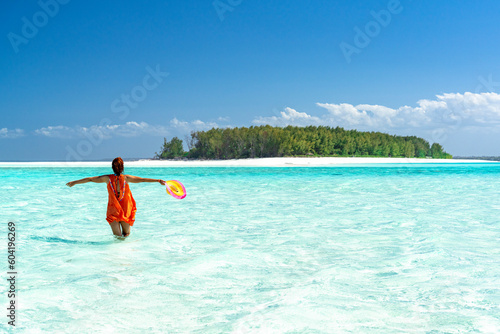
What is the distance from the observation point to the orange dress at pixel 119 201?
5898 mm

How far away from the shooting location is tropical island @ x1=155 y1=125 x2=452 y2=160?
82.3 meters

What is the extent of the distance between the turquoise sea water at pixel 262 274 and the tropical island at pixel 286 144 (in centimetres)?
7405

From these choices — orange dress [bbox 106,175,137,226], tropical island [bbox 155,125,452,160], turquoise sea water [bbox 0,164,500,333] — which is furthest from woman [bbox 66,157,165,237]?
tropical island [bbox 155,125,452,160]

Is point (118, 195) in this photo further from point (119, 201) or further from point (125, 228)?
point (125, 228)

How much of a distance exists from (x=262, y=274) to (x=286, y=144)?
3087 inches

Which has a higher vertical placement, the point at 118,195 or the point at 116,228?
the point at 118,195

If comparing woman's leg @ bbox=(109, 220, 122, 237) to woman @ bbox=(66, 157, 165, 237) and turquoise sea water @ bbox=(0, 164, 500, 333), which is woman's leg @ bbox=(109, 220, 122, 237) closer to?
woman @ bbox=(66, 157, 165, 237)

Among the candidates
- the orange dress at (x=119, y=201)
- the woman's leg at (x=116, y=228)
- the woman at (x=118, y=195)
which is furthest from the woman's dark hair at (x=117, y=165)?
the woman's leg at (x=116, y=228)

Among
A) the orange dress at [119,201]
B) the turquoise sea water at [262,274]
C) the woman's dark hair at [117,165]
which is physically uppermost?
the woman's dark hair at [117,165]

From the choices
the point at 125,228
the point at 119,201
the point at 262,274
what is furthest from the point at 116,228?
the point at 262,274

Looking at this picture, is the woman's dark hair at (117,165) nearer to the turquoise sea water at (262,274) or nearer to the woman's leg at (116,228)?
the woman's leg at (116,228)

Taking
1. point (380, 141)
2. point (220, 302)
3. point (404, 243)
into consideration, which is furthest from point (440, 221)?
point (380, 141)

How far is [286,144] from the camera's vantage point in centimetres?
8212

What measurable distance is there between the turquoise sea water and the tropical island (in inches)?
2916
